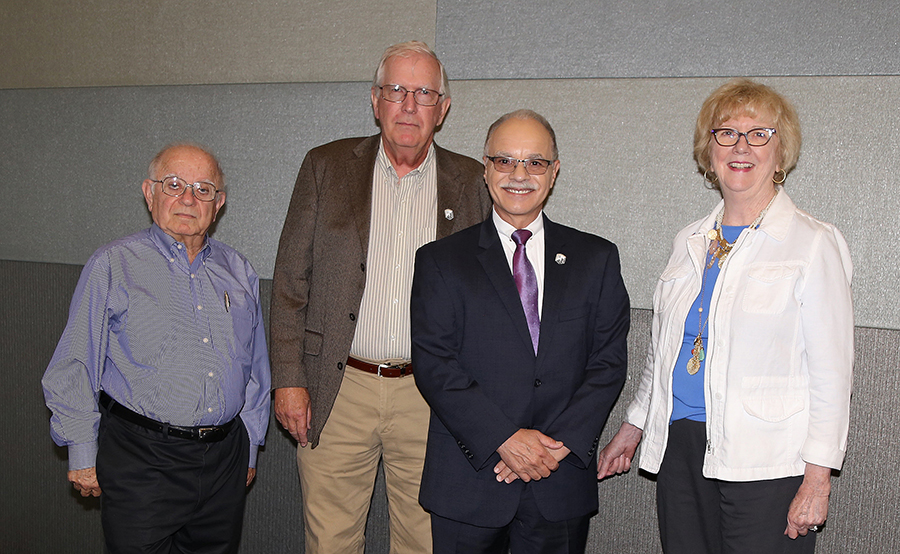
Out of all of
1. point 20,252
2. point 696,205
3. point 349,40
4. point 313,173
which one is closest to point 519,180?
point 313,173

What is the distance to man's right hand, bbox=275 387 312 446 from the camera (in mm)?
2416

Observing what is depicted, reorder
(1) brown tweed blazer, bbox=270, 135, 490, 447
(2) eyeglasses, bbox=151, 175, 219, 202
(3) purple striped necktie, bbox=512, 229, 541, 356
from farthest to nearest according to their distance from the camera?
(1) brown tweed blazer, bbox=270, 135, 490, 447
(2) eyeglasses, bbox=151, 175, 219, 202
(3) purple striped necktie, bbox=512, 229, 541, 356

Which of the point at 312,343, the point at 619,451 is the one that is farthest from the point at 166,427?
the point at 619,451

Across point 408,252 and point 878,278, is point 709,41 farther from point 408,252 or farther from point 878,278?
point 408,252

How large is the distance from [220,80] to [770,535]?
287 cm

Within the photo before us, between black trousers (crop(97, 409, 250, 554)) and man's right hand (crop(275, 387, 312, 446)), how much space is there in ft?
0.77

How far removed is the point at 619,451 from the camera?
8.03ft

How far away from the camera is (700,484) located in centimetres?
203

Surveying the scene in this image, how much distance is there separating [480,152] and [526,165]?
2.95 feet

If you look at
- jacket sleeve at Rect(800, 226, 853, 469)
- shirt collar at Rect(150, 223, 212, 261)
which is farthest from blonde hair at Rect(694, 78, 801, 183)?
shirt collar at Rect(150, 223, 212, 261)

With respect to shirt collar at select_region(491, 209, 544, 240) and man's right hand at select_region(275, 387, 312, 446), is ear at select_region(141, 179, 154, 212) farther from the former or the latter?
shirt collar at select_region(491, 209, 544, 240)

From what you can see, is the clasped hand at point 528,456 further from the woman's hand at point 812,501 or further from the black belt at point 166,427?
the black belt at point 166,427

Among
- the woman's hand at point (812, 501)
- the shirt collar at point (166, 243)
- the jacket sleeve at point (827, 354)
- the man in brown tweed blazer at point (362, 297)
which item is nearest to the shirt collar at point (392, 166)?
the man in brown tweed blazer at point (362, 297)

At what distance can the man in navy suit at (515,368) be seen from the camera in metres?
2.01
